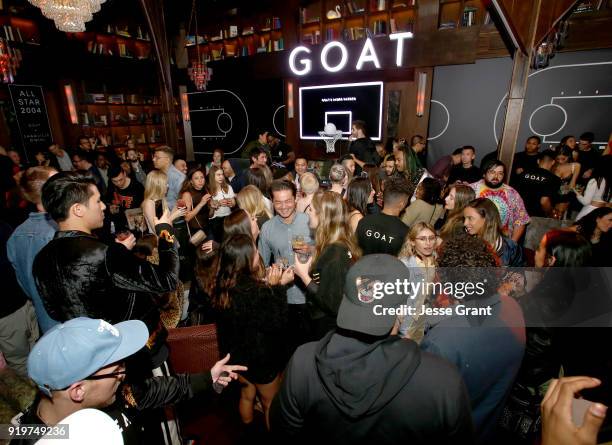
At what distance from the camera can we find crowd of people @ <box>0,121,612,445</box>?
107 centimetres

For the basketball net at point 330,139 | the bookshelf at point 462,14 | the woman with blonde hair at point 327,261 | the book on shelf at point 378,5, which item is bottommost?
the woman with blonde hair at point 327,261

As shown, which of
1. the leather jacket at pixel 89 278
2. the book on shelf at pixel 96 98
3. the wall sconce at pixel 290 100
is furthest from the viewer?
the book on shelf at pixel 96 98

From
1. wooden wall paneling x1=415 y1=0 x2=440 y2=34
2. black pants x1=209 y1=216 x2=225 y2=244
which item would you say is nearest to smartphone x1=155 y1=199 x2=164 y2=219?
black pants x1=209 y1=216 x2=225 y2=244

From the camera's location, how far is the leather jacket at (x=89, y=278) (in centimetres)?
162

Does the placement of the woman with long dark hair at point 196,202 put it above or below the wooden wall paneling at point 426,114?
below

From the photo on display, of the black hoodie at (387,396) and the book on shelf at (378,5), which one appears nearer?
the black hoodie at (387,396)

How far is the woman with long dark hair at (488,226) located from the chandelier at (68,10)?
5294mm

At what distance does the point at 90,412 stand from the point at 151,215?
2687 mm

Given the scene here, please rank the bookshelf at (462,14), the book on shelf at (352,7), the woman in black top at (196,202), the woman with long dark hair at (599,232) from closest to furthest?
the woman with long dark hair at (599,232)
the woman in black top at (196,202)
the bookshelf at (462,14)
the book on shelf at (352,7)

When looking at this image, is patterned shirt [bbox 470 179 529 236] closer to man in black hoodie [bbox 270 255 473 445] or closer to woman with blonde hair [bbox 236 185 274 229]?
woman with blonde hair [bbox 236 185 274 229]

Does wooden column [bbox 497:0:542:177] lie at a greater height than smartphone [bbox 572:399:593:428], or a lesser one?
greater

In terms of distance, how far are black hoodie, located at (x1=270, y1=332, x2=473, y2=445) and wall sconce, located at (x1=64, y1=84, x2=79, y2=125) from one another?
1064cm

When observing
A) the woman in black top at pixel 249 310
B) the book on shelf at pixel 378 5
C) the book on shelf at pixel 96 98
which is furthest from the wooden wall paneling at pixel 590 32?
the book on shelf at pixel 96 98

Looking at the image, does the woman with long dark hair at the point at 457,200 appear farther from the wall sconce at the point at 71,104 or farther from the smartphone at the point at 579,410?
the wall sconce at the point at 71,104
